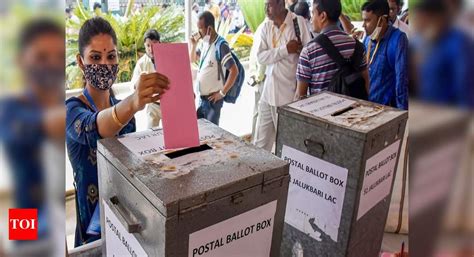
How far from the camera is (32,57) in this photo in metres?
0.29

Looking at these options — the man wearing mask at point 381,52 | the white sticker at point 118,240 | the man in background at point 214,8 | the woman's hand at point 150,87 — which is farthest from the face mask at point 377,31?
the white sticker at point 118,240

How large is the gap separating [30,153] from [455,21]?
0.30 m

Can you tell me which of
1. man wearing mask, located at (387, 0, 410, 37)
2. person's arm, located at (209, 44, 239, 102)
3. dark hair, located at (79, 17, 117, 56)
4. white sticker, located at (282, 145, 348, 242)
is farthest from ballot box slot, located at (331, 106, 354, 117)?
person's arm, located at (209, 44, 239, 102)

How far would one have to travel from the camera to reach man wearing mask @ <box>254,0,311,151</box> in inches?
103

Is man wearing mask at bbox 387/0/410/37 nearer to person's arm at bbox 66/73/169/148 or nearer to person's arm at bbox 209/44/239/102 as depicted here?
person's arm at bbox 209/44/239/102

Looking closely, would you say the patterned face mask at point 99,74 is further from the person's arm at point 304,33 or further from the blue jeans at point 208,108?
the blue jeans at point 208,108

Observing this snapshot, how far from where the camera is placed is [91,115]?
982mm

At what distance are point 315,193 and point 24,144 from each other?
31.6 inches

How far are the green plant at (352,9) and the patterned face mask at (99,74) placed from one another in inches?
105

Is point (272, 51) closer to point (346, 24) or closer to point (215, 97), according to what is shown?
point (215, 97)

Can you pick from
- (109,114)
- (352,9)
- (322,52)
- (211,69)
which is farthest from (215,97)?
(109,114)

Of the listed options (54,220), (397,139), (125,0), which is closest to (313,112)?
(397,139)

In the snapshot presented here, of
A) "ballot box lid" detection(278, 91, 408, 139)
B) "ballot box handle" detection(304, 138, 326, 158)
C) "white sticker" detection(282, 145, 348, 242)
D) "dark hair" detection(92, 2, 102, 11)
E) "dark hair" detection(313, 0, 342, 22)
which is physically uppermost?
"dark hair" detection(313, 0, 342, 22)

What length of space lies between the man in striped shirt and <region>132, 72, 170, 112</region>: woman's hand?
1418mm
